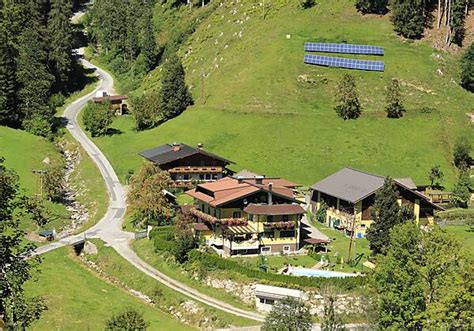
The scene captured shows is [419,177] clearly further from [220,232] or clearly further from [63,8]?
[63,8]

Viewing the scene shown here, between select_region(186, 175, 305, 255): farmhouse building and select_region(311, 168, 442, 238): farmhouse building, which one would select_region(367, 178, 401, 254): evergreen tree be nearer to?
select_region(311, 168, 442, 238): farmhouse building

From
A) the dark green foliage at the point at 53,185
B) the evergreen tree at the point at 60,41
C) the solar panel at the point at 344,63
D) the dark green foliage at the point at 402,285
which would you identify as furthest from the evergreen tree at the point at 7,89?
the dark green foliage at the point at 402,285

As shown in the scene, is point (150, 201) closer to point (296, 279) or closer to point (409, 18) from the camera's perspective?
point (296, 279)

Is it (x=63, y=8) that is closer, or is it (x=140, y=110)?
(x=140, y=110)

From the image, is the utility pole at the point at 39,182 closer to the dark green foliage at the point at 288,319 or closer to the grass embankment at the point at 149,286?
the grass embankment at the point at 149,286

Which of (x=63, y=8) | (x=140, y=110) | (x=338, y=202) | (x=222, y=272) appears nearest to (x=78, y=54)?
(x=63, y=8)
